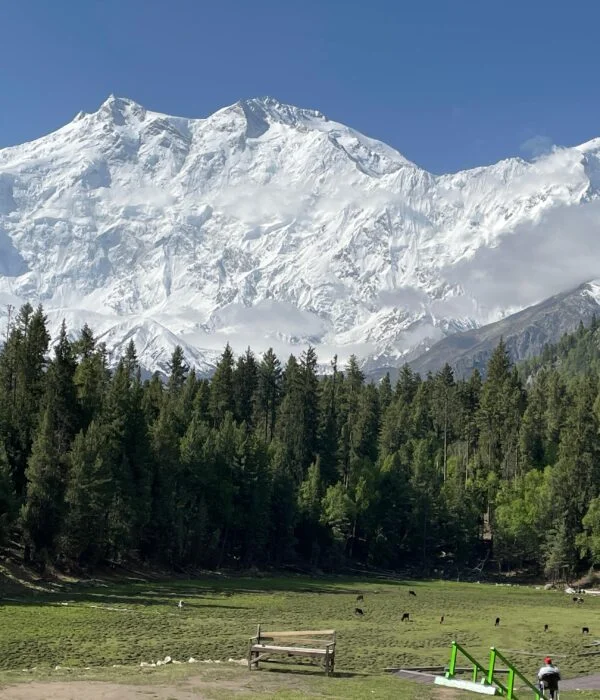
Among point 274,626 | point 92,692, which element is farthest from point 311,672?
point 274,626

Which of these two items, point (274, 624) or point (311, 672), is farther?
point (274, 624)

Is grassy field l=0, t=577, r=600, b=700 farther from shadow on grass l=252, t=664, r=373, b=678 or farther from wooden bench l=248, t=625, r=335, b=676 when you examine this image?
wooden bench l=248, t=625, r=335, b=676

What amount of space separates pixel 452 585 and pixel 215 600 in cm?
4534

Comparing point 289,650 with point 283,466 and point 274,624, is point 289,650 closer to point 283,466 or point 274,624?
point 274,624

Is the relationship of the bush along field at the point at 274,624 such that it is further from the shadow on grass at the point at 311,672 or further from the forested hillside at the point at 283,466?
the forested hillside at the point at 283,466

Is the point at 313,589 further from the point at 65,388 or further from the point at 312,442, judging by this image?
the point at 312,442

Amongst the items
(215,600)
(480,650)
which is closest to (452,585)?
(215,600)

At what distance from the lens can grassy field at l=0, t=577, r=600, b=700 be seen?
4772 cm

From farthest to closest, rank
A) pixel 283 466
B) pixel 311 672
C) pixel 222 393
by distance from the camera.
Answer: pixel 222 393
pixel 283 466
pixel 311 672

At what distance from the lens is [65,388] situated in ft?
347

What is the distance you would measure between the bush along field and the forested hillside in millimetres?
12029

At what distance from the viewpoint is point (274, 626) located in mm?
63156

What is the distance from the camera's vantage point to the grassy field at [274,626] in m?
47.7

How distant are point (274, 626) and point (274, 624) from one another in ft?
4.70
